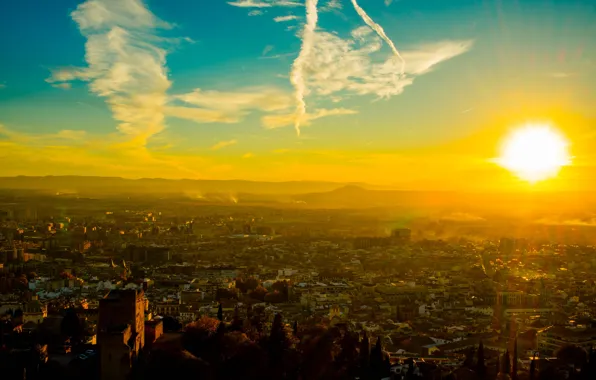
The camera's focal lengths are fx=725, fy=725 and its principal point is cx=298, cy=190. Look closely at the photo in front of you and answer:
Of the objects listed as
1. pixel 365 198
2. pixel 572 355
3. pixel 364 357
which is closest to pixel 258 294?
pixel 572 355

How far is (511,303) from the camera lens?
129 feet

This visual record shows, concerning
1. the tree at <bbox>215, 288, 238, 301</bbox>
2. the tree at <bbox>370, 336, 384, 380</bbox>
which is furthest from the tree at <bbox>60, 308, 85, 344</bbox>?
the tree at <bbox>215, 288, 238, 301</bbox>

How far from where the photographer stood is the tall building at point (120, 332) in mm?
15977

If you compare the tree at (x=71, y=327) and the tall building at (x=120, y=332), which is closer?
the tall building at (x=120, y=332)

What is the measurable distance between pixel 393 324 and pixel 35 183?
121m

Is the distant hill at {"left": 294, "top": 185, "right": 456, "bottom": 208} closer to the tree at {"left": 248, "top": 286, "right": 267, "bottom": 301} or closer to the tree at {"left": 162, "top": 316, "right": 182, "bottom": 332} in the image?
the tree at {"left": 248, "top": 286, "right": 267, "bottom": 301}

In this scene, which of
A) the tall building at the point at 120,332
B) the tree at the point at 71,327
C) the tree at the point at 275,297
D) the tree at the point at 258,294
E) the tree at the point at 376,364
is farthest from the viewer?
the tree at the point at 258,294

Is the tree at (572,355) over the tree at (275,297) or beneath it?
over

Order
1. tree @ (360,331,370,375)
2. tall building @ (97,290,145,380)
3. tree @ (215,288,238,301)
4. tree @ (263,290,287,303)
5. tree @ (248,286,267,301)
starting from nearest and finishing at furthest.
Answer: tall building @ (97,290,145,380) < tree @ (360,331,370,375) < tree @ (263,290,287,303) < tree @ (215,288,238,301) < tree @ (248,286,267,301)

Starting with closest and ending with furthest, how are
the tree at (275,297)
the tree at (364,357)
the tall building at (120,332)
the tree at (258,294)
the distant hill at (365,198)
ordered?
the tall building at (120,332)
the tree at (364,357)
the tree at (275,297)
the tree at (258,294)
the distant hill at (365,198)

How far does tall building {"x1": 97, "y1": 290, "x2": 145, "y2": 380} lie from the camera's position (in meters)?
16.0

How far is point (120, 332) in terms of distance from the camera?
632 inches

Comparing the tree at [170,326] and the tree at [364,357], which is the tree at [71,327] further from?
the tree at [364,357]

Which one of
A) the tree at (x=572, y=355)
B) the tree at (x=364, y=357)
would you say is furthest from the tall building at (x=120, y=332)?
the tree at (x=572, y=355)
